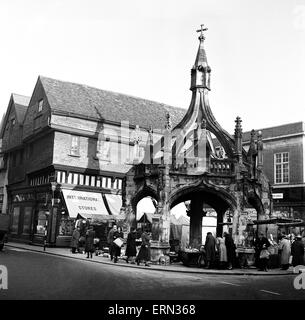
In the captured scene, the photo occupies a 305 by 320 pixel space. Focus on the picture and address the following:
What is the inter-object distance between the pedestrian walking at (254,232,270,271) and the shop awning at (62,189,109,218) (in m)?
12.8

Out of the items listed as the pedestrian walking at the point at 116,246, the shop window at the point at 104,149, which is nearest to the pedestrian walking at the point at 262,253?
the pedestrian walking at the point at 116,246

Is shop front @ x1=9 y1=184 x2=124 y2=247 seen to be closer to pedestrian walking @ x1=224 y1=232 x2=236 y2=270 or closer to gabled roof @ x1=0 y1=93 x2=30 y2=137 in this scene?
gabled roof @ x1=0 y1=93 x2=30 y2=137

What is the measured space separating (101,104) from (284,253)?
20.0 m

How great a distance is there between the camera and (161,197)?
1841 centimetres

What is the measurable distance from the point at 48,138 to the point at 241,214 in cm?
1785

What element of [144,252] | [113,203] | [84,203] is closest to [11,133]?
[84,203]

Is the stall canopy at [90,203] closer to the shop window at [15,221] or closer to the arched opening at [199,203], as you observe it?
the shop window at [15,221]

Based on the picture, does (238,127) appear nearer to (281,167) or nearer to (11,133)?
(281,167)

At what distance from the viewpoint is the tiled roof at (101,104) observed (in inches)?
1261

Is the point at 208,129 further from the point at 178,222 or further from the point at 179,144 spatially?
the point at 178,222

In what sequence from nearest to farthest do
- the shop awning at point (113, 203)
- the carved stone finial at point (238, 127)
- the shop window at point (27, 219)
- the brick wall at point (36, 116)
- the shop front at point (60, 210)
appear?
the carved stone finial at point (238, 127)
the shop front at point (60, 210)
the shop awning at point (113, 203)
the brick wall at point (36, 116)
the shop window at point (27, 219)

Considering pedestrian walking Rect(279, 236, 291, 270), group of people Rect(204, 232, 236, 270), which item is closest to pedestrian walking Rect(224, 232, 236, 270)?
group of people Rect(204, 232, 236, 270)

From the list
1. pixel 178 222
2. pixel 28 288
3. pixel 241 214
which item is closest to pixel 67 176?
pixel 178 222

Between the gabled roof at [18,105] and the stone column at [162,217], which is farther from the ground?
the gabled roof at [18,105]
